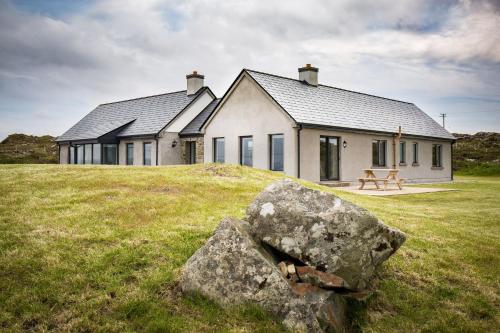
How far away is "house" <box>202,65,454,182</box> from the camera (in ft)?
71.2

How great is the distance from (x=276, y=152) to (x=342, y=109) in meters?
6.60

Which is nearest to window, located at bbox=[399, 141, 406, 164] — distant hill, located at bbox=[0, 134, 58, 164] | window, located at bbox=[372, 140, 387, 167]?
window, located at bbox=[372, 140, 387, 167]

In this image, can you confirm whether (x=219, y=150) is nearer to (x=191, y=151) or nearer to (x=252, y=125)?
(x=252, y=125)

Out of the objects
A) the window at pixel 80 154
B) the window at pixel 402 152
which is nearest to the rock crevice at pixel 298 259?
the window at pixel 402 152

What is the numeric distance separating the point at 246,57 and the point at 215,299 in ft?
84.8

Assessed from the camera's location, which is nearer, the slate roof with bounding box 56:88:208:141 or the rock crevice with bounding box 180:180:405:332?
the rock crevice with bounding box 180:180:405:332

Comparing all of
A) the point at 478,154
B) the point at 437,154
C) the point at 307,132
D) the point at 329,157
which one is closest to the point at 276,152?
the point at 307,132

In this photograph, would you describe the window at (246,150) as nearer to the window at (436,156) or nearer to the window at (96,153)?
the window at (96,153)

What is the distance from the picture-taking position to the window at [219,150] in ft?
83.6

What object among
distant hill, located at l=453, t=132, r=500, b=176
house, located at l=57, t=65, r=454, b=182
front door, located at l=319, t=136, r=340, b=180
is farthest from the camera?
distant hill, located at l=453, t=132, r=500, b=176

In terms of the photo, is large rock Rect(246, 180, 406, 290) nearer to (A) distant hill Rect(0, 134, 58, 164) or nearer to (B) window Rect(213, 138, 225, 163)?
(B) window Rect(213, 138, 225, 163)

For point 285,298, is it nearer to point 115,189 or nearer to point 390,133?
point 115,189

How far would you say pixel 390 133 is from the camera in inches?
1049

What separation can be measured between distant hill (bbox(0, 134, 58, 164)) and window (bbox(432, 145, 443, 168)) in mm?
37212
